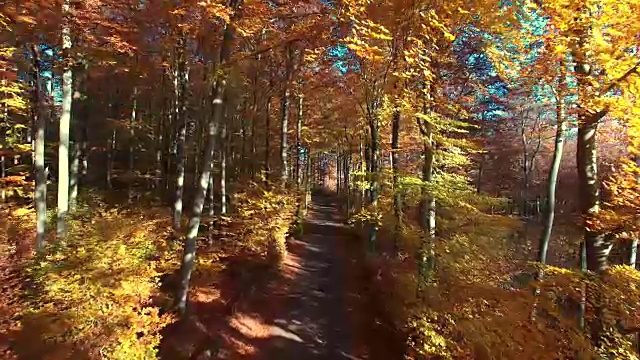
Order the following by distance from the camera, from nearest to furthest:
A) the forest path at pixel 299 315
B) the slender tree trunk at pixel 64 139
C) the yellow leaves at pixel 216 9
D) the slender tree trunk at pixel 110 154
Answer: the yellow leaves at pixel 216 9
the slender tree trunk at pixel 64 139
the forest path at pixel 299 315
the slender tree trunk at pixel 110 154

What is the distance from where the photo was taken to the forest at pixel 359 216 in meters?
5.74

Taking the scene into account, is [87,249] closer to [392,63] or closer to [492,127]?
[392,63]

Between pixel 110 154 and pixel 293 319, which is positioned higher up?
pixel 110 154

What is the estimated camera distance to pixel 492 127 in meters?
24.4

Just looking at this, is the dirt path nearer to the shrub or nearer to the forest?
the forest

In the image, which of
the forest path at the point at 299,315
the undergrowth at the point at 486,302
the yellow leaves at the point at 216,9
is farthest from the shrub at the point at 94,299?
the undergrowth at the point at 486,302

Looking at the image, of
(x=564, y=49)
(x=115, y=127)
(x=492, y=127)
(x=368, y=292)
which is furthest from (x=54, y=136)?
(x=564, y=49)

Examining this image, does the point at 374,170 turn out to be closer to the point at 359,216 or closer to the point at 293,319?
the point at 359,216

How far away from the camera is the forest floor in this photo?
9703mm

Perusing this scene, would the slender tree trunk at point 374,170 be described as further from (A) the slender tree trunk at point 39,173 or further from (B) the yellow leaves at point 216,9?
(A) the slender tree trunk at point 39,173

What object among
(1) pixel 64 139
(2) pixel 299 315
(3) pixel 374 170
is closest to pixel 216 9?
(1) pixel 64 139

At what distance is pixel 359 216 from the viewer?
13.0m

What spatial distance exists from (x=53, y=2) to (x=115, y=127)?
15917 millimetres

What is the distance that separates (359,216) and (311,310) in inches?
130
